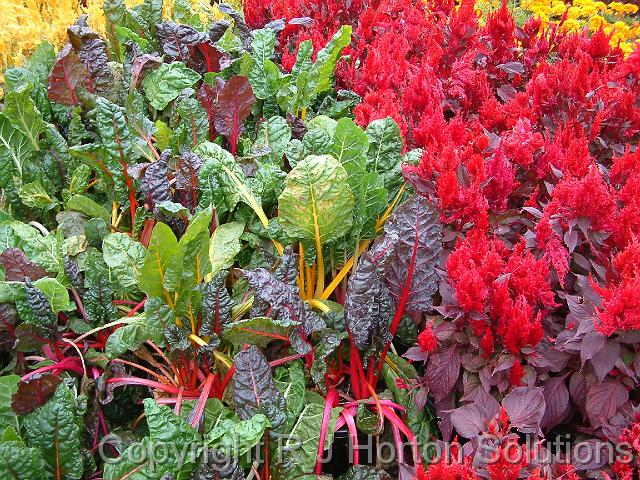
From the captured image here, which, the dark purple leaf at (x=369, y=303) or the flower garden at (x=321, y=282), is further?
the dark purple leaf at (x=369, y=303)

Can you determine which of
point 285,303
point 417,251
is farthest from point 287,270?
point 417,251

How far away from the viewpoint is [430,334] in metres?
1.64

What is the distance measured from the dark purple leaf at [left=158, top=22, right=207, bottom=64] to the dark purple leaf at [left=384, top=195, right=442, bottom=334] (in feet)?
5.79

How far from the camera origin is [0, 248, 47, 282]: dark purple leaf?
6.53ft

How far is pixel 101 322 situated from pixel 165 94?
124 cm

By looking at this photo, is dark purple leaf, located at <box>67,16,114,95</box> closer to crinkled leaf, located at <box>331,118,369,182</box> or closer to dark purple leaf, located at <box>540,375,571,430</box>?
crinkled leaf, located at <box>331,118,369,182</box>

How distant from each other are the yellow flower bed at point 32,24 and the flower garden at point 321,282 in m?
0.35

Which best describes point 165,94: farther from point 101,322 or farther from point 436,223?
point 436,223

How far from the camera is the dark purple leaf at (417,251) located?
1.83 meters

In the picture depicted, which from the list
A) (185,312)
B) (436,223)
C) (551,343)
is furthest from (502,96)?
(185,312)

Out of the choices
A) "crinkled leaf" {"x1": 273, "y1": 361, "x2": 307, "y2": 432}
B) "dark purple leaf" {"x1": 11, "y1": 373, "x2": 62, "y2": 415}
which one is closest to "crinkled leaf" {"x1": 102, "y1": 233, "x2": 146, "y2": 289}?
"dark purple leaf" {"x1": 11, "y1": 373, "x2": 62, "y2": 415}

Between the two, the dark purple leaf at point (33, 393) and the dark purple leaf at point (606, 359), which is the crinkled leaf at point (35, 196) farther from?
the dark purple leaf at point (606, 359)

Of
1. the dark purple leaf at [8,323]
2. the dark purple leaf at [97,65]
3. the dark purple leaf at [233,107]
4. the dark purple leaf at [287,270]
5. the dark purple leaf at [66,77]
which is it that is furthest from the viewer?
the dark purple leaf at [97,65]

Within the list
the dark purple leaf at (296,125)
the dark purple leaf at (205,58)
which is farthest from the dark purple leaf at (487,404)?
the dark purple leaf at (205,58)
